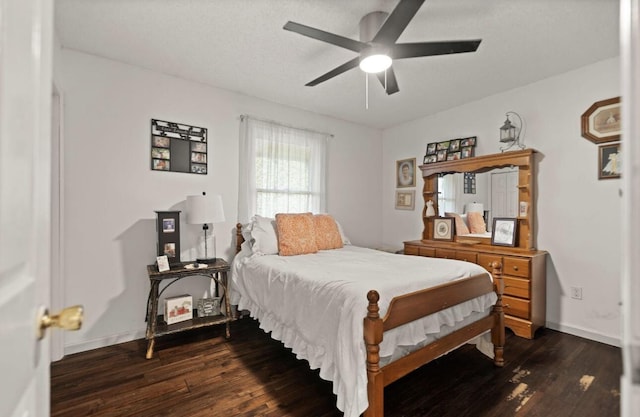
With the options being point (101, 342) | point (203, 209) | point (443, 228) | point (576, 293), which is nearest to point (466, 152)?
point (443, 228)

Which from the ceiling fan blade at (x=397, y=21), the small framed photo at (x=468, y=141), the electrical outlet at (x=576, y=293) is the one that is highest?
the ceiling fan blade at (x=397, y=21)

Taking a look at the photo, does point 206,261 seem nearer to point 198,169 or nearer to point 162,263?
point 162,263

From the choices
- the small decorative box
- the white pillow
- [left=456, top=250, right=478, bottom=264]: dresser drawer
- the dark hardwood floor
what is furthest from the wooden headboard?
[left=456, top=250, right=478, bottom=264]: dresser drawer

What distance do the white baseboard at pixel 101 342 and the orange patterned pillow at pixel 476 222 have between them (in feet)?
12.3

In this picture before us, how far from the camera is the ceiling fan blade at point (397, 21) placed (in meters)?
1.51

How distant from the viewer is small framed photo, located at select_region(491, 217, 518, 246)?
3.16m

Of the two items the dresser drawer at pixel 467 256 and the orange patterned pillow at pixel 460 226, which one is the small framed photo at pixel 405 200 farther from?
the dresser drawer at pixel 467 256

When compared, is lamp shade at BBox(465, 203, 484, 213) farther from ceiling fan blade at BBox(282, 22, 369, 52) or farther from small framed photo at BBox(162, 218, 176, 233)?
→ small framed photo at BBox(162, 218, 176, 233)

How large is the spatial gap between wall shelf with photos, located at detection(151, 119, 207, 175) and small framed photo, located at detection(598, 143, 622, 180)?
12.6 feet

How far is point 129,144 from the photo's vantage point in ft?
9.05

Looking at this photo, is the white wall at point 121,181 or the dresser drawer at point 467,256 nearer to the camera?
the white wall at point 121,181

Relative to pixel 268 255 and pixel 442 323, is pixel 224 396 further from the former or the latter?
pixel 442 323

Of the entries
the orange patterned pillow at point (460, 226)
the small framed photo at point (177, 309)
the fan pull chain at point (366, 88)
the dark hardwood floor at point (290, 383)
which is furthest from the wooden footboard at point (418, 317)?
the fan pull chain at point (366, 88)

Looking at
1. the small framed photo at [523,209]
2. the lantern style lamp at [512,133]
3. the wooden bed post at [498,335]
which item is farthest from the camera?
the lantern style lamp at [512,133]
